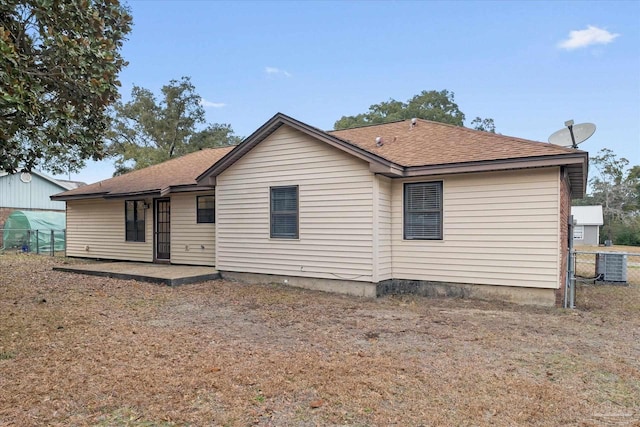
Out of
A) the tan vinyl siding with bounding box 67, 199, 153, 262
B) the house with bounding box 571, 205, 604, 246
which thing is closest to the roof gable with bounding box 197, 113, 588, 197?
the tan vinyl siding with bounding box 67, 199, 153, 262

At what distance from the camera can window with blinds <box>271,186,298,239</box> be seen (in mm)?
9500

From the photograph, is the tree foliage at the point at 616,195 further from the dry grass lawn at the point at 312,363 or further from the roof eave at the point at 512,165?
the dry grass lawn at the point at 312,363

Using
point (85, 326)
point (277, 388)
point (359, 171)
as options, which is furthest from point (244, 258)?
point (277, 388)

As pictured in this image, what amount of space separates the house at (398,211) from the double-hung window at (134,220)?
335 cm

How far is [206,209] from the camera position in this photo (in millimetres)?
12000

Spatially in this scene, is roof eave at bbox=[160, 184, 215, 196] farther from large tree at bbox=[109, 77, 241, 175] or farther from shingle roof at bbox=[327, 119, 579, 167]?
large tree at bbox=[109, 77, 241, 175]

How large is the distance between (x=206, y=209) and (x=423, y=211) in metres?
6.48

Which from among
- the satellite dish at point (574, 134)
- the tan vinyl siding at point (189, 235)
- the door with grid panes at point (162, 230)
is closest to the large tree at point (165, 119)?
the door with grid panes at point (162, 230)

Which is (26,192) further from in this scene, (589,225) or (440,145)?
(589,225)

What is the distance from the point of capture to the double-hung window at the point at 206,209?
1186 centimetres

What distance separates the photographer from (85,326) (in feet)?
19.4

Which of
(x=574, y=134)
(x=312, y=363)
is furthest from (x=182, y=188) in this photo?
(x=574, y=134)

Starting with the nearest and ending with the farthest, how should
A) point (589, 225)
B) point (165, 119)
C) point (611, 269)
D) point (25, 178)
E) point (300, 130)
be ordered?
point (300, 130)
point (611, 269)
point (25, 178)
point (165, 119)
point (589, 225)

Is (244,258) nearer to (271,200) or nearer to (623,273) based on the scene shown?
(271,200)
